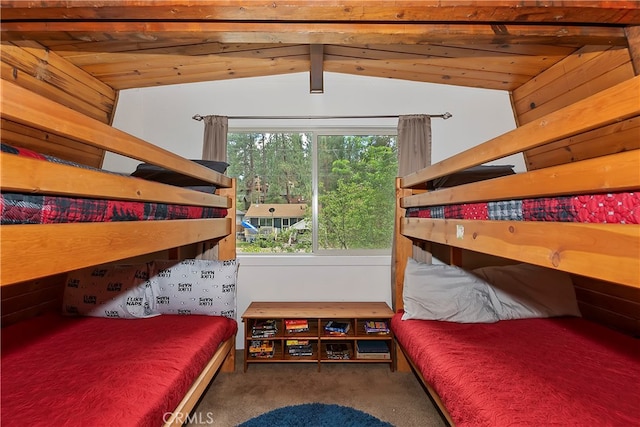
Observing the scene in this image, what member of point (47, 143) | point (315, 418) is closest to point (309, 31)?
point (47, 143)

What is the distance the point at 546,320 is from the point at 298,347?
1.74 m

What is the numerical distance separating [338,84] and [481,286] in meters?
2.01

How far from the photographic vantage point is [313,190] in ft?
9.41

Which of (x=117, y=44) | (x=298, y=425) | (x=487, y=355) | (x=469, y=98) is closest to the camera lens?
(x=487, y=355)

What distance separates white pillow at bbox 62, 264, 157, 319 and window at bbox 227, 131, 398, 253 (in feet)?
3.03

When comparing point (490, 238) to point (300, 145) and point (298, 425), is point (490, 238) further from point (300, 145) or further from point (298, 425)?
point (300, 145)

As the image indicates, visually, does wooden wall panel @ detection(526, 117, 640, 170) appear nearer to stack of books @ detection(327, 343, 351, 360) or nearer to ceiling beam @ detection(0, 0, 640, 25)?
ceiling beam @ detection(0, 0, 640, 25)

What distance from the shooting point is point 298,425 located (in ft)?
5.78

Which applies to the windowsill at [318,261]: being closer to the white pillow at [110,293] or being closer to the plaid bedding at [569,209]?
the white pillow at [110,293]

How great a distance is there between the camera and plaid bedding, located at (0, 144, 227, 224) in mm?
810

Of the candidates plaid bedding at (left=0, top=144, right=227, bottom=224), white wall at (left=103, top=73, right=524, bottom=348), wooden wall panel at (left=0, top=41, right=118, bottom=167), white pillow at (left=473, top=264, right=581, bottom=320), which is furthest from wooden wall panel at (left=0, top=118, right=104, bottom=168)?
white pillow at (left=473, top=264, right=581, bottom=320)

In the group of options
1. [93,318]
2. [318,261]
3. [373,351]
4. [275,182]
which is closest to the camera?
[93,318]

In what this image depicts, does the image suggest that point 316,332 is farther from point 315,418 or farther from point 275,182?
point 275,182

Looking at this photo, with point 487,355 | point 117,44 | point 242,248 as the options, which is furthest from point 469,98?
point 117,44
